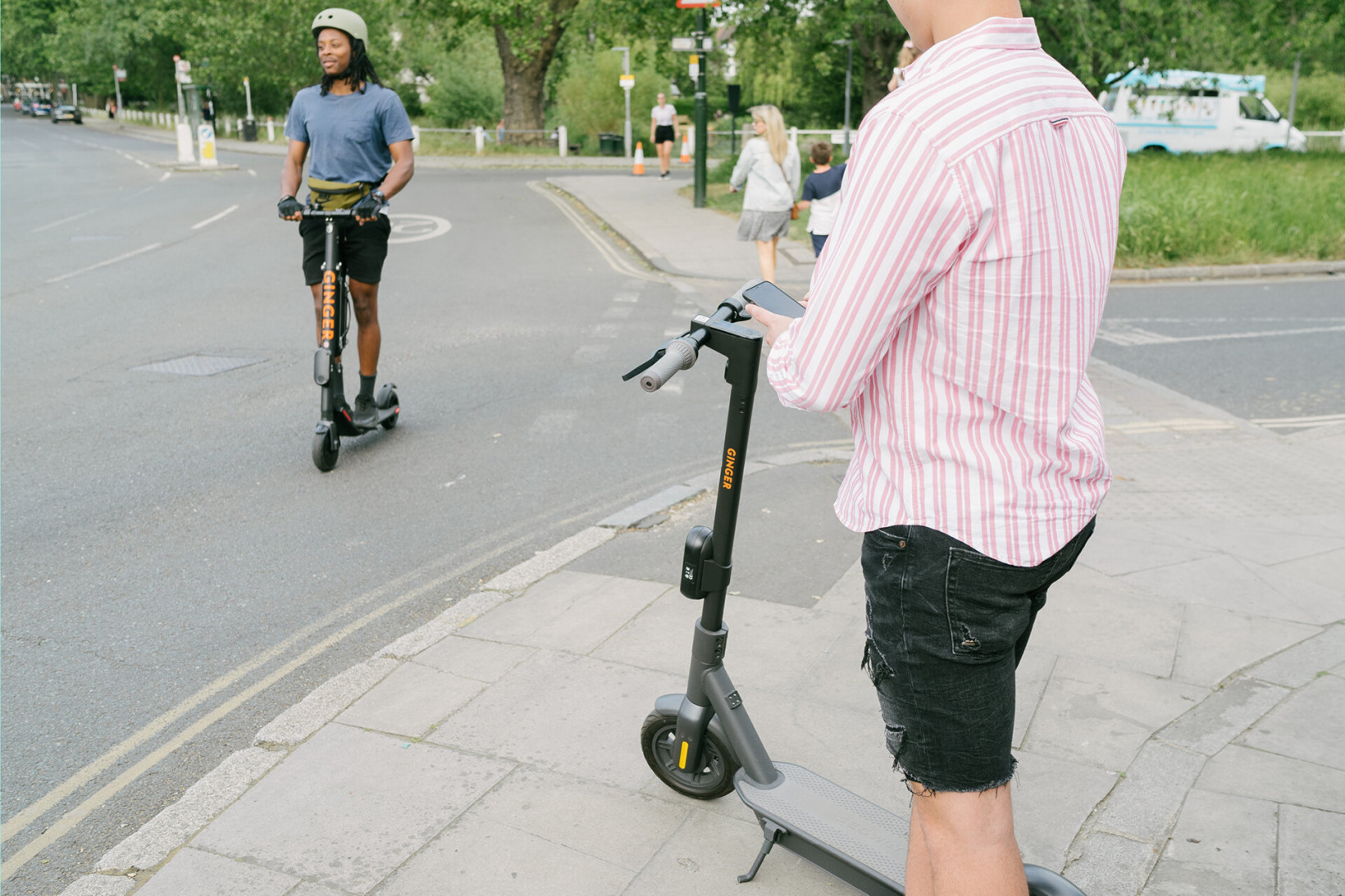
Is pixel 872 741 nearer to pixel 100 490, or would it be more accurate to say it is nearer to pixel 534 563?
pixel 534 563

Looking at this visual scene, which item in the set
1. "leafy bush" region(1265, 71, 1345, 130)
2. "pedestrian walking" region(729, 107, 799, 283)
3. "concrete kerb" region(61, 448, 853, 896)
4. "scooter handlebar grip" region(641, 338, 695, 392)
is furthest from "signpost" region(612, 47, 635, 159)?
"scooter handlebar grip" region(641, 338, 695, 392)

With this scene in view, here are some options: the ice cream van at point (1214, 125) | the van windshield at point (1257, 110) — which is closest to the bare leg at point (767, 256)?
the ice cream van at point (1214, 125)

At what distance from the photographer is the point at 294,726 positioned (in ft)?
10.8

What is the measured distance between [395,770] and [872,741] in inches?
50.2

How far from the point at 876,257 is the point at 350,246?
4791mm

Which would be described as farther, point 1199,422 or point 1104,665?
point 1199,422

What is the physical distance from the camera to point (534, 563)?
14.9 ft

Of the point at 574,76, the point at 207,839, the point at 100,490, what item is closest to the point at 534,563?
the point at 207,839

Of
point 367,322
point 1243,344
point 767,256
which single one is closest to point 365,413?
point 367,322

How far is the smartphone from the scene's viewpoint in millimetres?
2012

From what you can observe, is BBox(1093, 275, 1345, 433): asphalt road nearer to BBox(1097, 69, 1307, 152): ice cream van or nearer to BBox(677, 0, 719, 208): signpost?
BBox(677, 0, 719, 208): signpost

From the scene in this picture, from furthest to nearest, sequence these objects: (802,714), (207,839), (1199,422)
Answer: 1. (1199,422)
2. (802,714)
3. (207,839)

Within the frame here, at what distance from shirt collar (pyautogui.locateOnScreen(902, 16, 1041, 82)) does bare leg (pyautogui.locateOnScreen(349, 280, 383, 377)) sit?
4.84 meters

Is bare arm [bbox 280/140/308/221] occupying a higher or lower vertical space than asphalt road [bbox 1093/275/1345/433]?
higher
